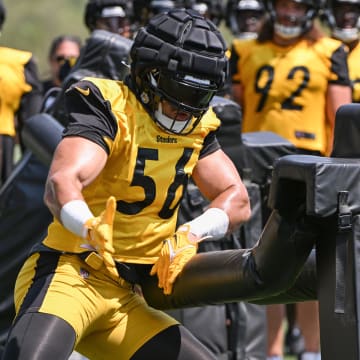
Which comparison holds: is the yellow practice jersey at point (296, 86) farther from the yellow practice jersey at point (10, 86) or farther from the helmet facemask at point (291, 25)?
the yellow practice jersey at point (10, 86)

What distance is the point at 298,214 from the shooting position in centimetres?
385

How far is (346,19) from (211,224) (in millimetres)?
4175

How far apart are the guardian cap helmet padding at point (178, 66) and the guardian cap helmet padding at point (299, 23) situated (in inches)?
128

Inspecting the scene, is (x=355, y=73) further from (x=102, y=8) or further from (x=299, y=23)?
(x=102, y=8)

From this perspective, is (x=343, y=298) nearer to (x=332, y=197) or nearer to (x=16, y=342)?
(x=332, y=197)

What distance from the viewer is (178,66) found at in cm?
433

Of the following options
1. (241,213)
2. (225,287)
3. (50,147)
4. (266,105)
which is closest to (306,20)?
(266,105)

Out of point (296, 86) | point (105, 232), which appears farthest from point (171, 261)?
point (296, 86)

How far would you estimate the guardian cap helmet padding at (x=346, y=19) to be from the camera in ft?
27.3

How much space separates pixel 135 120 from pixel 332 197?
38.7 inches

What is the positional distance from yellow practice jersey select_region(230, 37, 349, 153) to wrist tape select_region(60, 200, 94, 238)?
3.64 metres

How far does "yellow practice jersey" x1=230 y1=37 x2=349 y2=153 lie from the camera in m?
7.56

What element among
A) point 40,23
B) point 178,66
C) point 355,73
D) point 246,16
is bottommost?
point 40,23

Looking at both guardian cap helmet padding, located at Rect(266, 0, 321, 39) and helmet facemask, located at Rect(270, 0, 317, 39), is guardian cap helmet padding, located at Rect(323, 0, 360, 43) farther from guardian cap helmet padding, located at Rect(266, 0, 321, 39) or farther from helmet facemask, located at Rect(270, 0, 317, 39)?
helmet facemask, located at Rect(270, 0, 317, 39)
